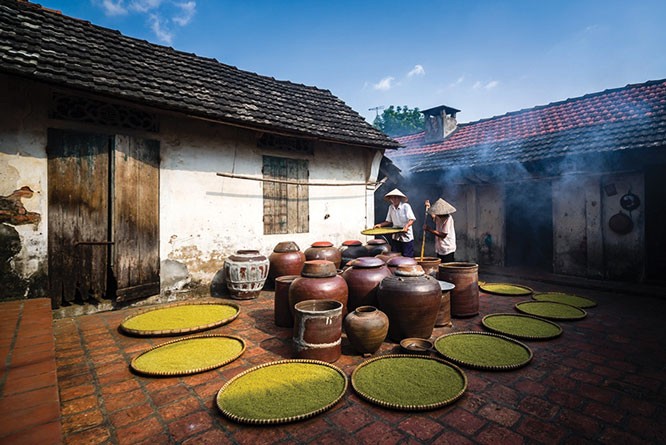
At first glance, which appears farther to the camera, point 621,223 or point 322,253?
point 621,223

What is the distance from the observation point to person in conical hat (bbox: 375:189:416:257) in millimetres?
7207

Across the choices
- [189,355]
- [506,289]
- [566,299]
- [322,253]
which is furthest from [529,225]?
[189,355]

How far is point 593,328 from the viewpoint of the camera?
4750 mm

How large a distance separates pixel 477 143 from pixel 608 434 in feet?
36.5

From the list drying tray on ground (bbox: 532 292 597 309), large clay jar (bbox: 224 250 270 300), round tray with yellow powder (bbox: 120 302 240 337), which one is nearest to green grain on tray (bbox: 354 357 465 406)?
round tray with yellow powder (bbox: 120 302 240 337)

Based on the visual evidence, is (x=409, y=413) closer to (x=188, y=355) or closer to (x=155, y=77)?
(x=188, y=355)

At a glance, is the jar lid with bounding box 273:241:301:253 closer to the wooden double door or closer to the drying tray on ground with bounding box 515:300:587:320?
the wooden double door

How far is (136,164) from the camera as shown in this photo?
5.69 meters

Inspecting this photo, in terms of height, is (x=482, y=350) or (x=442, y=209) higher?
(x=442, y=209)

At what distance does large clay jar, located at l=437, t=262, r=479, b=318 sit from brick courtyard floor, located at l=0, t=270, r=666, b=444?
1.18 metres

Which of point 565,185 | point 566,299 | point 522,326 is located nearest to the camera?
point 522,326

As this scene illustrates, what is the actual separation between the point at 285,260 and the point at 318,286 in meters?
2.54

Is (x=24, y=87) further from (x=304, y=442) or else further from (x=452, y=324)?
(x=452, y=324)

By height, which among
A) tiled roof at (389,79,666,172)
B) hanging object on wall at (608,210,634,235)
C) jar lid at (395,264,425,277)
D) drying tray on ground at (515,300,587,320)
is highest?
tiled roof at (389,79,666,172)
